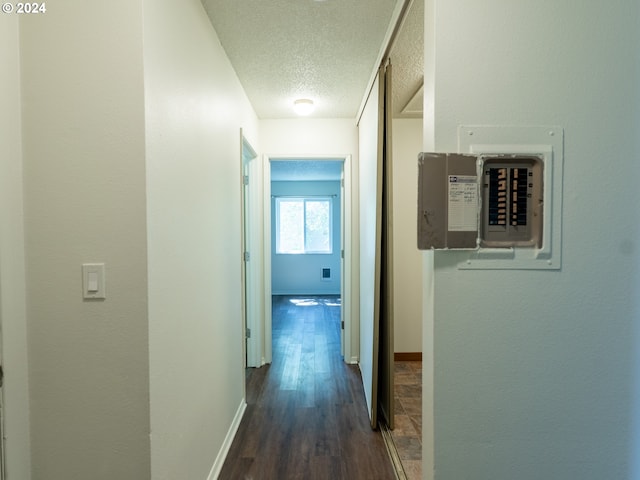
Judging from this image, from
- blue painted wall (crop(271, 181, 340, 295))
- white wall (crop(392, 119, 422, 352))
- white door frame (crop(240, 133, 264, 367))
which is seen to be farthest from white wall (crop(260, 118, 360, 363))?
blue painted wall (crop(271, 181, 340, 295))

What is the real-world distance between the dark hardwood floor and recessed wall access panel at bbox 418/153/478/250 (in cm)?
148

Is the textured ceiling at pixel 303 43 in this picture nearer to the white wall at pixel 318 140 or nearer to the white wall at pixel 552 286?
the white wall at pixel 318 140

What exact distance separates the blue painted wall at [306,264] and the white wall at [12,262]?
5390 millimetres

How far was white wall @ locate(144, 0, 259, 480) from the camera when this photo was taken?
1.07 m

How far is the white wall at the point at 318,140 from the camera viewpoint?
3.06m

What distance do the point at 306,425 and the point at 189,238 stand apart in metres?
1.61

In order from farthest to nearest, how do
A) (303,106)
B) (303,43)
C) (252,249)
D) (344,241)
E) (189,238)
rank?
(344,241) → (252,249) → (303,106) → (303,43) → (189,238)

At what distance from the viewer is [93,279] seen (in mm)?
1012

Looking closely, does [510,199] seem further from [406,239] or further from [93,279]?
[406,239]

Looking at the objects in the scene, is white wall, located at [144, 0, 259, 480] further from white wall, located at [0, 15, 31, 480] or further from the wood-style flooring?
the wood-style flooring

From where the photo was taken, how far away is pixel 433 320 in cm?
102

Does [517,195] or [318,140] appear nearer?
[517,195]

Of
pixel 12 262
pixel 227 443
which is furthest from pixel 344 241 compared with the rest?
pixel 12 262

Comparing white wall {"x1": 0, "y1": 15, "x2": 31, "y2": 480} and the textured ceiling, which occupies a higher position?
the textured ceiling
